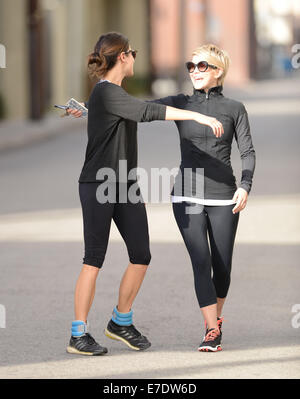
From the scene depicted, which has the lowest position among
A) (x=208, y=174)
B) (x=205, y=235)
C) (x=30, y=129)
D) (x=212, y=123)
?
(x=205, y=235)

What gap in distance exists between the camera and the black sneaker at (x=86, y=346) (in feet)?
21.4

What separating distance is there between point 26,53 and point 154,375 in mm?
28017

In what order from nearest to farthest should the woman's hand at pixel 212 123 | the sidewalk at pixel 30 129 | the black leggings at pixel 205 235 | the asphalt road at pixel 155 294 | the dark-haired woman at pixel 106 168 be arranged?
1. the woman's hand at pixel 212 123
2. the asphalt road at pixel 155 294
3. the dark-haired woman at pixel 106 168
4. the black leggings at pixel 205 235
5. the sidewalk at pixel 30 129

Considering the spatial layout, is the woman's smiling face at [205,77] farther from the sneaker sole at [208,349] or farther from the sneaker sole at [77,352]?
the sneaker sole at [77,352]

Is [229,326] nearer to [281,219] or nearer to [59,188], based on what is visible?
[281,219]

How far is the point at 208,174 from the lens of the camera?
6.63 m

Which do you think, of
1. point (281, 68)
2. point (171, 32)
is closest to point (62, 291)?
point (171, 32)

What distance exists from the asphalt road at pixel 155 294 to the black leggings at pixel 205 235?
1.26 ft

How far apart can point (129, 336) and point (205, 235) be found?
29.5 inches

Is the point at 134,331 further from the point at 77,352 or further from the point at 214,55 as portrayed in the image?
the point at 214,55

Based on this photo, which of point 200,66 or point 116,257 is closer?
point 200,66

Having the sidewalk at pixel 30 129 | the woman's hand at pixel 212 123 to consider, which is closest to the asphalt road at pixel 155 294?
the woman's hand at pixel 212 123

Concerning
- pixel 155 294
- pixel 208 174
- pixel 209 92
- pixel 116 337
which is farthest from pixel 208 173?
pixel 155 294

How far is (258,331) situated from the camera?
7.24 m
